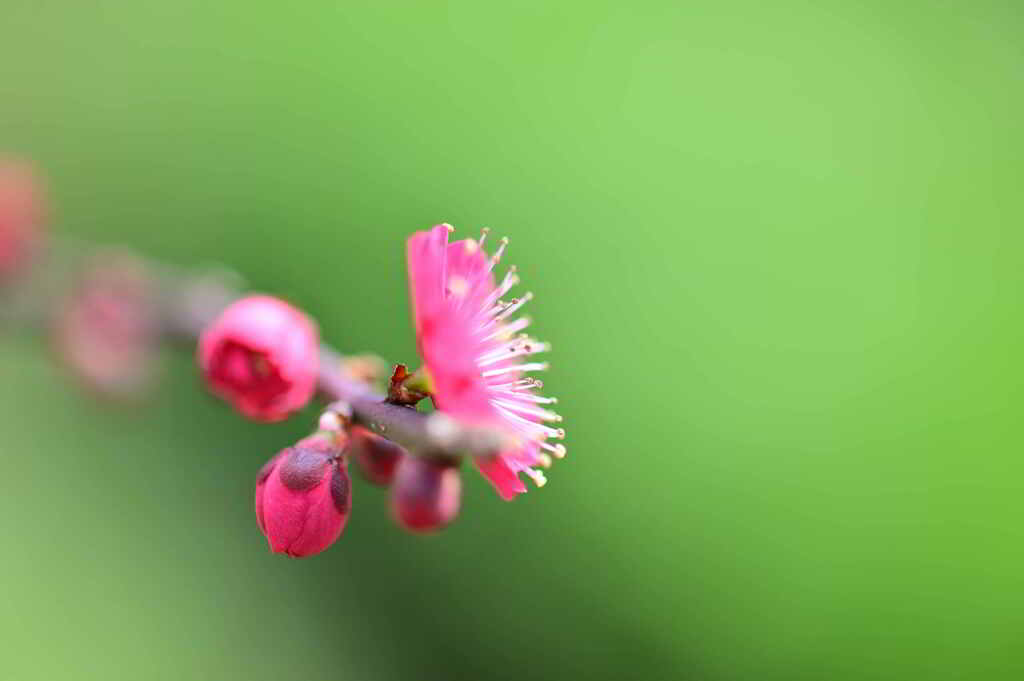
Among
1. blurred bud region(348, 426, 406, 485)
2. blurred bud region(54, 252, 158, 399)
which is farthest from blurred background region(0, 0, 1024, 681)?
blurred bud region(348, 426, 406, 485)

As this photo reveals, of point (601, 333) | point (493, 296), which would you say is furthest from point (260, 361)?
point (601, 333)

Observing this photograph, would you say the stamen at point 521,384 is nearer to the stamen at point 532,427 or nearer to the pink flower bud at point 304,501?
the stamen at point 532,427

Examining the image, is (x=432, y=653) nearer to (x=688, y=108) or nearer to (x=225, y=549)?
(x=225, y=549)

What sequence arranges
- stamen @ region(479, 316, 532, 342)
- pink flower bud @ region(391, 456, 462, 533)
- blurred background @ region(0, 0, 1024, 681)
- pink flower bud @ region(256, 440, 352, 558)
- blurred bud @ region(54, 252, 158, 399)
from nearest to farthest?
pink flower bud @ region(391, 456, 462, 533) → pink flower bud @ region(256, 440, 352, 558) → stamen @ region(479, 316, 532, 342) → blurred bud @ region(54, 252, 158, 399) → blurred background @ region(0, 0, 1024, 681)

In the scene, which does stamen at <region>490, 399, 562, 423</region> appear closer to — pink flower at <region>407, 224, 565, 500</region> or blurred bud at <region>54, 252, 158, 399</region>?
pink flower at <region>407, 224, 565, 500</region>

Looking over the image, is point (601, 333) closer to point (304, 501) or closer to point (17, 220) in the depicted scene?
point (17, 220)

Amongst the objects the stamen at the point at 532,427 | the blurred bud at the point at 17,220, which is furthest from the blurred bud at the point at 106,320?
the stamen at the point at 532,427
